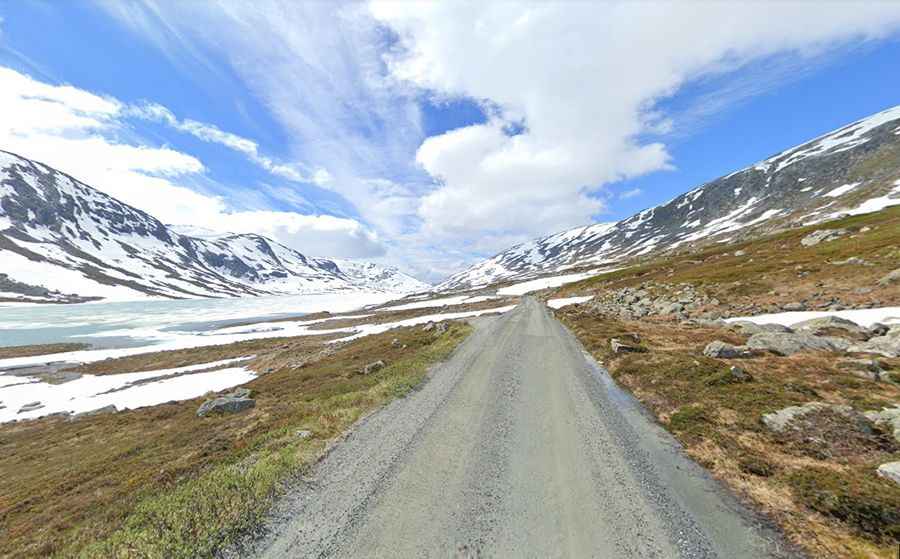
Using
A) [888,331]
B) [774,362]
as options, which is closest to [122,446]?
[774,362]

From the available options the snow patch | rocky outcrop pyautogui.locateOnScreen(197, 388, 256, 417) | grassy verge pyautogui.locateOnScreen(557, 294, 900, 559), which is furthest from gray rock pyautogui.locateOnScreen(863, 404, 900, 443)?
the snow patch

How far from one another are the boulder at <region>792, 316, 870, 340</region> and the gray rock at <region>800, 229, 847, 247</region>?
177 feet

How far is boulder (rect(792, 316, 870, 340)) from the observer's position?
20969 millimetres

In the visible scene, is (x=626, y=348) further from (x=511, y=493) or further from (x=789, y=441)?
(x=511, y=493)

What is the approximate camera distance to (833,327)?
2230cm

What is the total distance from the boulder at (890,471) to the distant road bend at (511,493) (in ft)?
11.8

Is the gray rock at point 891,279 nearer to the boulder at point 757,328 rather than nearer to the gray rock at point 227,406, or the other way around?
the boulder at point 757,328

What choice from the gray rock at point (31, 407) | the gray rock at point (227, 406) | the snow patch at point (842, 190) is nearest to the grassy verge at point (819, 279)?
the gray rock at point (227, 406)

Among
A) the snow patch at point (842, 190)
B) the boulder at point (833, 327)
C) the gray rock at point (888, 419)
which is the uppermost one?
the snow patch at point (842, 190)

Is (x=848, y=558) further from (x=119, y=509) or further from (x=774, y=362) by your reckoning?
(x=119, y=509)

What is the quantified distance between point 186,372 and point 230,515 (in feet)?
164

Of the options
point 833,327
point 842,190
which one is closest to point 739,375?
point 833,327

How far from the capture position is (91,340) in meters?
86.3

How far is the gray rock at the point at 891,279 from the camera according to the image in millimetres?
28922
